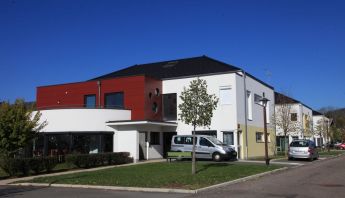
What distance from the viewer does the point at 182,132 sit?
115 ft

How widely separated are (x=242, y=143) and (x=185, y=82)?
7034 mm

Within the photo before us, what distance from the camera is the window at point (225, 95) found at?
112ft

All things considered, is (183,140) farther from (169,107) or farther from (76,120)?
(76,120)

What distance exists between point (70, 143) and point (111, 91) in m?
6.41

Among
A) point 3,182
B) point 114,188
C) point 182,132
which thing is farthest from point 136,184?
point 182,132

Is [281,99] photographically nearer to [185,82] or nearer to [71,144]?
[185,82]

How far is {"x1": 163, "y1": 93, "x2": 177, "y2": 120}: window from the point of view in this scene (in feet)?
117

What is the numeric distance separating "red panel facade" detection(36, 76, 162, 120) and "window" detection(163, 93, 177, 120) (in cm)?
63

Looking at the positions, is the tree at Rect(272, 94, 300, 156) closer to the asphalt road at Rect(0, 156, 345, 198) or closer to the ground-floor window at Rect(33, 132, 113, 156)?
the ground-floor window at Rect(33, 132, 113, 156)

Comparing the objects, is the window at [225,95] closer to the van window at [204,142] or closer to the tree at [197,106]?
the van window at [204,142]

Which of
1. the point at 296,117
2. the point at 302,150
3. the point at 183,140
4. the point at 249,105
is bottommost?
the point at 302,150

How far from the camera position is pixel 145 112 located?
33.5 meters

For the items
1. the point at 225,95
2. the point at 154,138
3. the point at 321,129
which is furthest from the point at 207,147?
the point at 321,129

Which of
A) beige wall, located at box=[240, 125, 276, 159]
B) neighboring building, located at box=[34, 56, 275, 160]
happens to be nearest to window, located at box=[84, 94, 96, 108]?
neighboring building, located at box=[34, 56, 275, 160]
